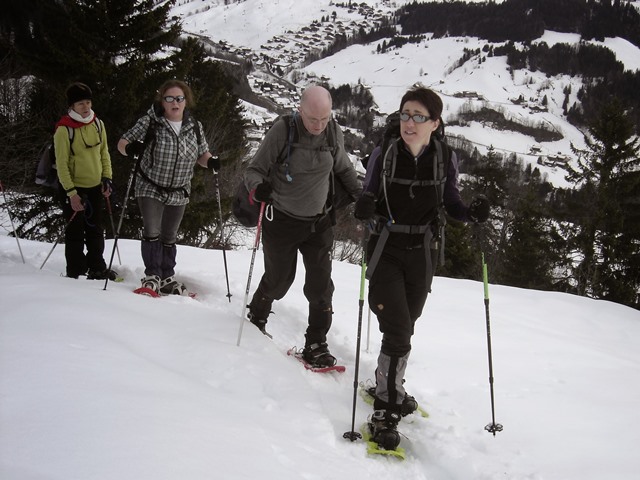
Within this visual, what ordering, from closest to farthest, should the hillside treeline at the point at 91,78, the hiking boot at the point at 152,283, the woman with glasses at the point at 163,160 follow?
the woman with glasses at the point at 163,160, the hiking boot at the point at 152,283, the hillside treeline at the point at 91,78

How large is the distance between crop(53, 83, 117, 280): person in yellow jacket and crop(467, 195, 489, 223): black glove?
4019mm

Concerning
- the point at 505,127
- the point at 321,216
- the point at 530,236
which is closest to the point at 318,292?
the point at 321,216

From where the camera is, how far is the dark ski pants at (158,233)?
492 cm

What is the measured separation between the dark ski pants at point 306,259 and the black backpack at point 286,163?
0.14m

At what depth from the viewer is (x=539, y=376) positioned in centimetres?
452

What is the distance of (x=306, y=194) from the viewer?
3.86m

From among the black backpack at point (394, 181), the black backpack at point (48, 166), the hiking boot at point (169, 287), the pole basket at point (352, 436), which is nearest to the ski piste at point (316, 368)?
the pole basket at point (352, 436)

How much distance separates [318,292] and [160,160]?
216 cm

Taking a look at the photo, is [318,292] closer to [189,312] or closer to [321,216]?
[321,216]

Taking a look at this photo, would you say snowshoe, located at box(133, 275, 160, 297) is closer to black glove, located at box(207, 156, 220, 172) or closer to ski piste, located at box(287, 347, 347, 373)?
black glove, located at box(207, 156, 220, 172)

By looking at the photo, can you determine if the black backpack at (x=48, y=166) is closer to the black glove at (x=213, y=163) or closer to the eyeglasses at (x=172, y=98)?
the eyeglasses at (x=172, y=98)

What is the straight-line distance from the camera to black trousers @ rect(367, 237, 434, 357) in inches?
128

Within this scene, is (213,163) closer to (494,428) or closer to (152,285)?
(152,285)

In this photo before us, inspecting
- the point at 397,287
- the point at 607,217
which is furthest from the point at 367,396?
the point at 607,217
